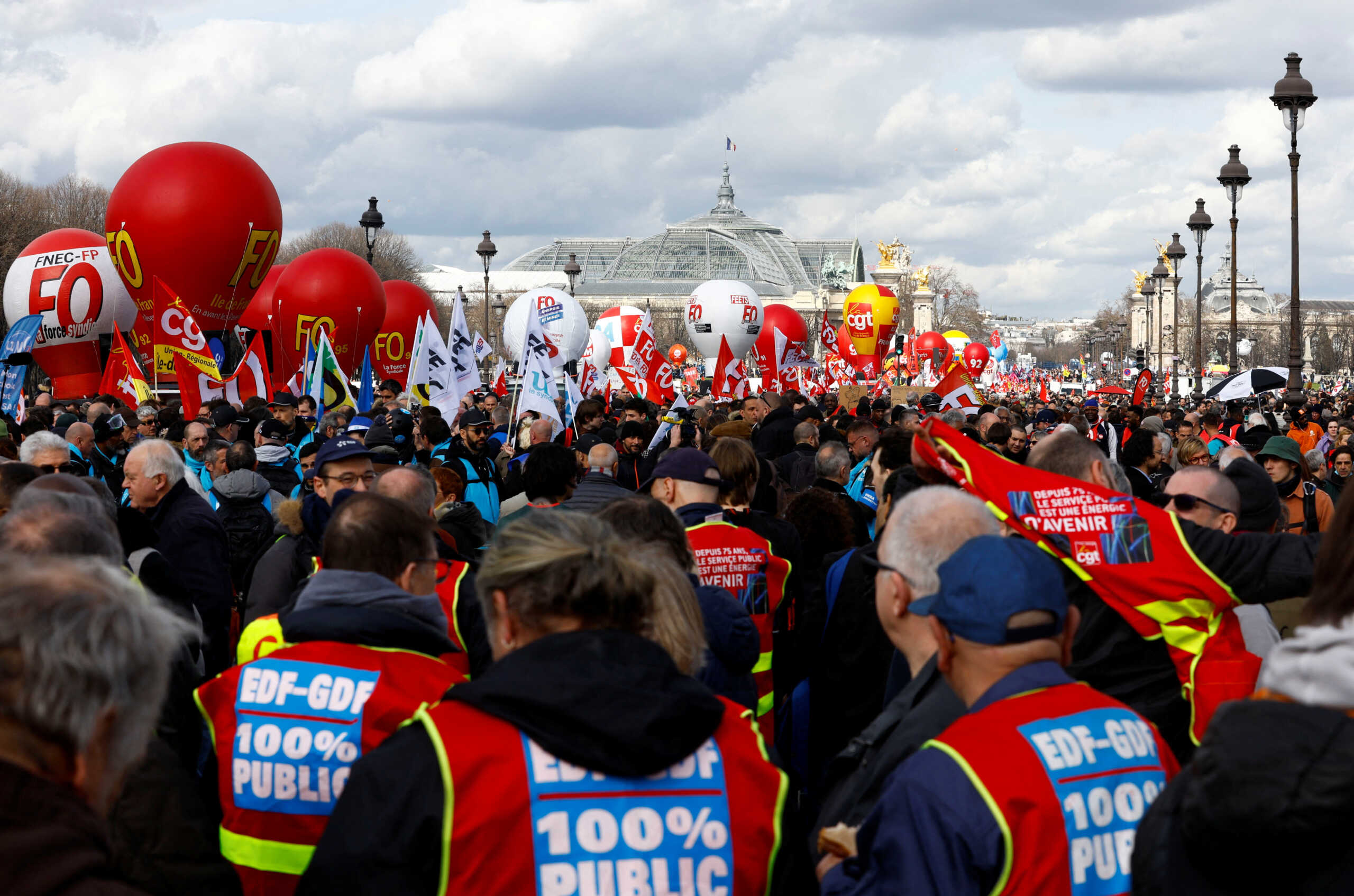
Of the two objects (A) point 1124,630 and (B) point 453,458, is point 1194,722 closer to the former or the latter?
(A) point 1124,630

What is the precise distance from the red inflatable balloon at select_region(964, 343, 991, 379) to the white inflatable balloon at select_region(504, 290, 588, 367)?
850 inches

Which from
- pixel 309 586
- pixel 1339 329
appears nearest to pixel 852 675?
pixel 309 586

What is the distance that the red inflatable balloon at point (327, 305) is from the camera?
68.4ft

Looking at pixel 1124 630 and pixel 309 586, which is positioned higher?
pixel 309 586

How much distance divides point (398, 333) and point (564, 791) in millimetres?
24304

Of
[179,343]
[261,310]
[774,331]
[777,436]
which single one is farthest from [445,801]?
[774,331]

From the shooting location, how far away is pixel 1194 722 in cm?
376

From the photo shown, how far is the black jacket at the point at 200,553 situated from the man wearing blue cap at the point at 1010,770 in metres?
3.84

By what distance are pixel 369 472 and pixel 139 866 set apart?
368cm

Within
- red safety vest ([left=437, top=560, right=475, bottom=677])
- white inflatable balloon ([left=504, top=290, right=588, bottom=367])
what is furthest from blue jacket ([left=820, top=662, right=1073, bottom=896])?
white inflatable balloon ([left=504, top=290, right=588, bottom=367])

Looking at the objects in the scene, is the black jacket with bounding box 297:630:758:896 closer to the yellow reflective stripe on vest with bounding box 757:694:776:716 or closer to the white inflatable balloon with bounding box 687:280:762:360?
the yellow reflective stripe on vest with bounding box 757:694:776:716

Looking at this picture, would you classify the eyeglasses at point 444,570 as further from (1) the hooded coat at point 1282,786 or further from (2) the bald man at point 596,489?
(1) the hooded coat at point 1282,786

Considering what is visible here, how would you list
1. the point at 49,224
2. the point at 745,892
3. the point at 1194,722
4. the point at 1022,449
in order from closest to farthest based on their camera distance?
the point at 745,892
the point at 1194,722
the point at 1022,449
the point at 49,224

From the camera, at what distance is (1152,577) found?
12.2 ft
